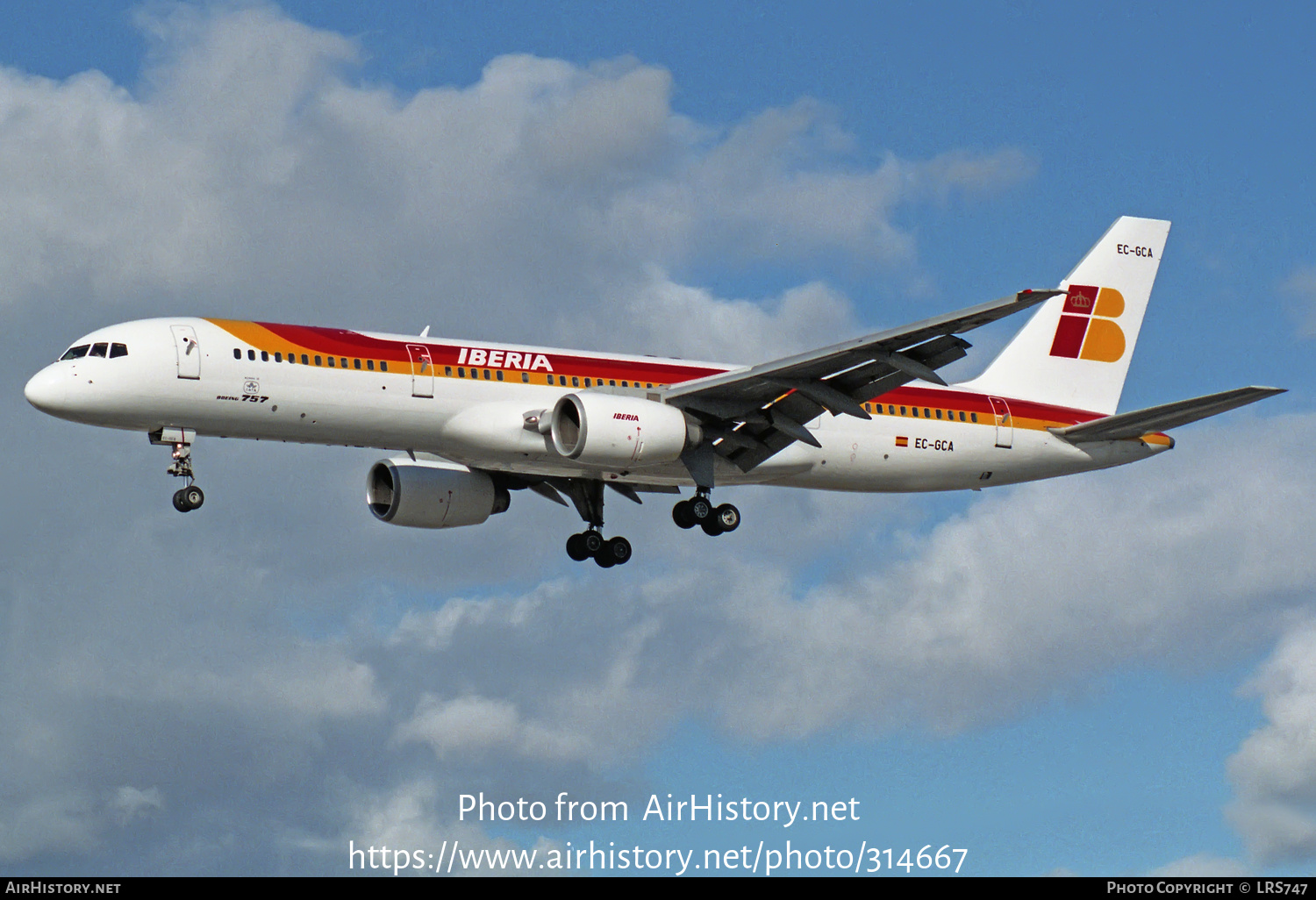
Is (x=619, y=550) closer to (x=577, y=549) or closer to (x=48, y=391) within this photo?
Result: (x=577, y=549)

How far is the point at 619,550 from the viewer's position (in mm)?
46875

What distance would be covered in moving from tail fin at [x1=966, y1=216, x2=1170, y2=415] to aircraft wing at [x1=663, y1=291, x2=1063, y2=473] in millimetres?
6781

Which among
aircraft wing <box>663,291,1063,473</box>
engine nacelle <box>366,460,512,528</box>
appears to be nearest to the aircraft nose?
engine nacelle <box>366,460,512,528</box>

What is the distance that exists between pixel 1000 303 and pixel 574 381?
11.3 metres

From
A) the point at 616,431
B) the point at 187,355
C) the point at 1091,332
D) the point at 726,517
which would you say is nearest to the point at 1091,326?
the point at 1091,332

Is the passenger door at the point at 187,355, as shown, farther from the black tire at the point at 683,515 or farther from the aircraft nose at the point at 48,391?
the black tire at the point at 683,515

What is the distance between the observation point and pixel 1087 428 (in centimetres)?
4631

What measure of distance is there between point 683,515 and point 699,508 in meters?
0.46

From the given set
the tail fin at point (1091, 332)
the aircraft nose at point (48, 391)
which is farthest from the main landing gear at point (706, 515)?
the aircraft nose at point (48, 391)

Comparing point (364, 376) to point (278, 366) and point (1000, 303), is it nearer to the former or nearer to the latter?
point (278, 366)

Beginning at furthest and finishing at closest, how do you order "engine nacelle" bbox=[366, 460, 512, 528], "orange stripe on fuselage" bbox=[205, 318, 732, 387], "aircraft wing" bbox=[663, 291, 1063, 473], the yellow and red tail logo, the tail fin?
the yellow and red tail logo, the tail fin, "engine nacelle" bbox=[366, 460, 512, 528], "orange stripe on fuselage" bbox=[205, 318, 732, 387], "aircraft wing" bbox=[663, 291, 1063, 473]

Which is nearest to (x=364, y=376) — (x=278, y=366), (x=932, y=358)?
(x=278, y=366)

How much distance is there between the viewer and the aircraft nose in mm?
37500

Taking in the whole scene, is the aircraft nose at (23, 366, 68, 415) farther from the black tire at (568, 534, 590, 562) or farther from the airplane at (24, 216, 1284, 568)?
the black tire at (568, 534, 590, 562)
